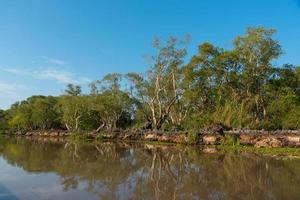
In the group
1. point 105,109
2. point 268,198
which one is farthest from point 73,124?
point 268,198

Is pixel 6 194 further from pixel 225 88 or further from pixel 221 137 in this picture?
pixel 225 88

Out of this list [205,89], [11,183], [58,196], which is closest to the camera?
[58,196]

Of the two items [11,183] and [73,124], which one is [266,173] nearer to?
[11,183]

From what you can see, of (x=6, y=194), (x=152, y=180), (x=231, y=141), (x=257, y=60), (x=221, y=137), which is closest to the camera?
(x=6, y=194)

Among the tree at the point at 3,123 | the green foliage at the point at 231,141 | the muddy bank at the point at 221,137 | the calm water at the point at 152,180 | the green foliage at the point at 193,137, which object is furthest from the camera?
the tree at the point at 3,123

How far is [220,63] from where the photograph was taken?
1326 inches

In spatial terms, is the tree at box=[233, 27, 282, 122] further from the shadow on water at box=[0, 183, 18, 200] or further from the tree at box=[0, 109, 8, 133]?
the tree at box=[0, 109, 8, 133]

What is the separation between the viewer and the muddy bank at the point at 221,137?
19.0 meters

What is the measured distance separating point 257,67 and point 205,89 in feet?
21.8

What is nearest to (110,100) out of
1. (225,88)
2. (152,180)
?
(225,88)

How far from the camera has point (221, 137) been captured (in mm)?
22188

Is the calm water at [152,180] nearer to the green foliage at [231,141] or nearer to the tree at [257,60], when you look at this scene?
the green foliage at [231,141]

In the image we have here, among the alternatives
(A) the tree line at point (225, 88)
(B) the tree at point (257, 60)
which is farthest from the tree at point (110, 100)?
(B) the tree at point (257, 60)

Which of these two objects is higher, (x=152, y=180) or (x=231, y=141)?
(x=231, y=141)
